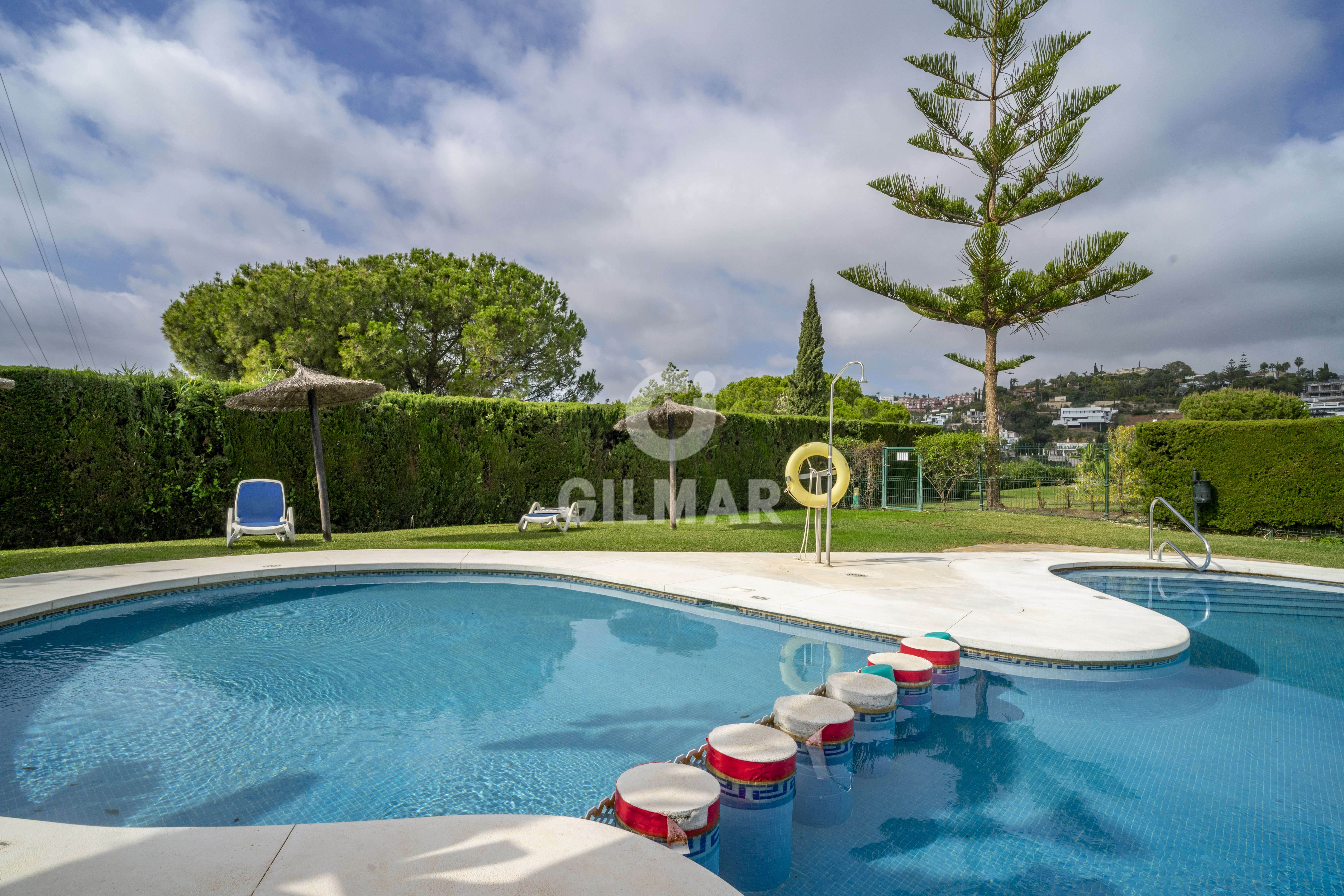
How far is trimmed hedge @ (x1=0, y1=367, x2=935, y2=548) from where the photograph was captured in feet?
28.2

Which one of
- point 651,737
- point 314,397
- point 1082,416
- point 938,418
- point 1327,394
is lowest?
point 651,737

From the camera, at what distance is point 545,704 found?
373 centimetres

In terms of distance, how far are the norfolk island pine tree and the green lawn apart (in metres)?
4.52

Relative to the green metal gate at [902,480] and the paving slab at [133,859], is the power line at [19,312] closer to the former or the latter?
the paving slab at [133,859]

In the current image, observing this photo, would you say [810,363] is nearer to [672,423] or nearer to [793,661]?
[672,423]

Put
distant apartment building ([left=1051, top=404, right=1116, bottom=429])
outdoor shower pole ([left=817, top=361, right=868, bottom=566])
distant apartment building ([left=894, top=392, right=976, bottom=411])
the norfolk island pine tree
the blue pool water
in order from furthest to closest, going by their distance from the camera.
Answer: distant apartment building ([left=894, top=392, right=976, bottom=411]) → distant apartment building ([left=1051, top=404, right=1116, bottom=429]) → the norfolk island pine tree → outdoor shower pole ([left=817, top=361, right=868, bottom=566]) → the blue pool water

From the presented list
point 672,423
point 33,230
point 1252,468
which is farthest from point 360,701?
point 33,230

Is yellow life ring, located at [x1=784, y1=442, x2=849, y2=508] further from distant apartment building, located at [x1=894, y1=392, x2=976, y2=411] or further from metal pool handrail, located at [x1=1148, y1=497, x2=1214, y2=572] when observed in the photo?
distant apartment building, located at [x1=894, y1=392, x2=976, y2=411]

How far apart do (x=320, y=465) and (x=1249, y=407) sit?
19565 mm

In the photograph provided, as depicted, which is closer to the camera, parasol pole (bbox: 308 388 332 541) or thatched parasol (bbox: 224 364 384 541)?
thatched parasol (bbox: 224 364 384 541)

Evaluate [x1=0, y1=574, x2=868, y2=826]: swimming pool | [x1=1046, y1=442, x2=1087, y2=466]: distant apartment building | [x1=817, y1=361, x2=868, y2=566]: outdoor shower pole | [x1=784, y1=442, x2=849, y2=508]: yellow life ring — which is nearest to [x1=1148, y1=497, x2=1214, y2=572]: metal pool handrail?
[x1=784, y1=442, x2=849, y2=508]: yellow life ring

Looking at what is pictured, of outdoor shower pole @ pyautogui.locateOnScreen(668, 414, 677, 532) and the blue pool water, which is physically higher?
outdoor shower pole @ pyautogui.locateOnScreen(668, 414, 677, 532)

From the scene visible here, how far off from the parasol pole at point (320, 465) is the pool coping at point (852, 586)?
5.52 ft

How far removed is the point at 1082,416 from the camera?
50656 mm
